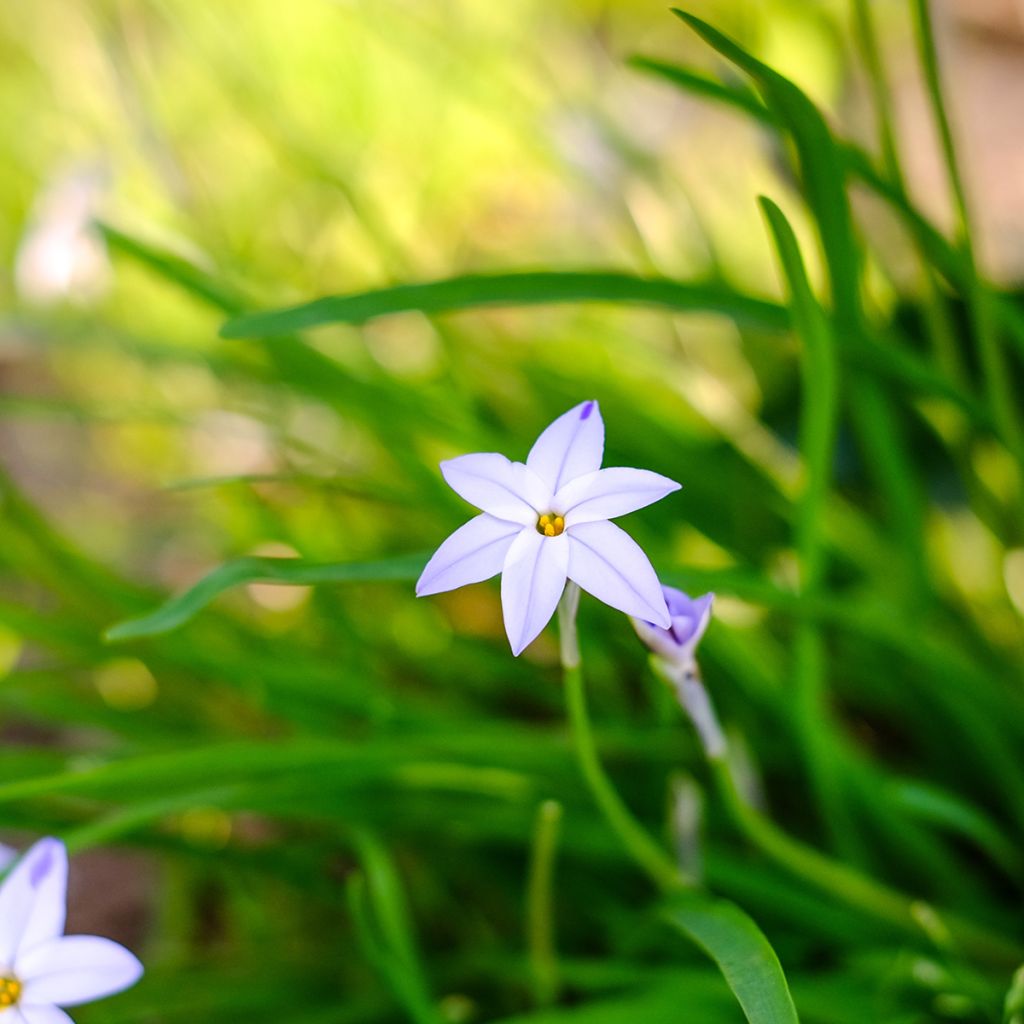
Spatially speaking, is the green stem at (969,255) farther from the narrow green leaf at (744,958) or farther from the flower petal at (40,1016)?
the flower petal at (40,1016)

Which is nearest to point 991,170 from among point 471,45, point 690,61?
point 690,61

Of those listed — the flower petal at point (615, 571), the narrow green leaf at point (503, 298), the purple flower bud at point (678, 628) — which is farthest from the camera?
the narrow green leaf at point (503, 298)

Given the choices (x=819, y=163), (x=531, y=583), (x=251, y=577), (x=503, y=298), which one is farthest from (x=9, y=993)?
(x=819, y=163)

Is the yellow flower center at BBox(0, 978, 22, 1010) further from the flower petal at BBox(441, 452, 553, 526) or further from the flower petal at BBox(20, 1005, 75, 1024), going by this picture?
the flower petal at BBox(441, 452, 553, 526)

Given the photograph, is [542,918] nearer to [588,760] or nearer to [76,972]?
[588,760]

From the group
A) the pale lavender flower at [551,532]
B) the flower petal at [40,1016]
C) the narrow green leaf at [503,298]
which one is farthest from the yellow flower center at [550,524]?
the flower petal at [40,1016]

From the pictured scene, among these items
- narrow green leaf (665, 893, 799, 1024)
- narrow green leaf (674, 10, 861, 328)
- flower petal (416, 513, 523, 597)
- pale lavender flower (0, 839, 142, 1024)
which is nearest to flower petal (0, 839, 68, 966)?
pale lavender flower (0, 839, 142, 1024)
